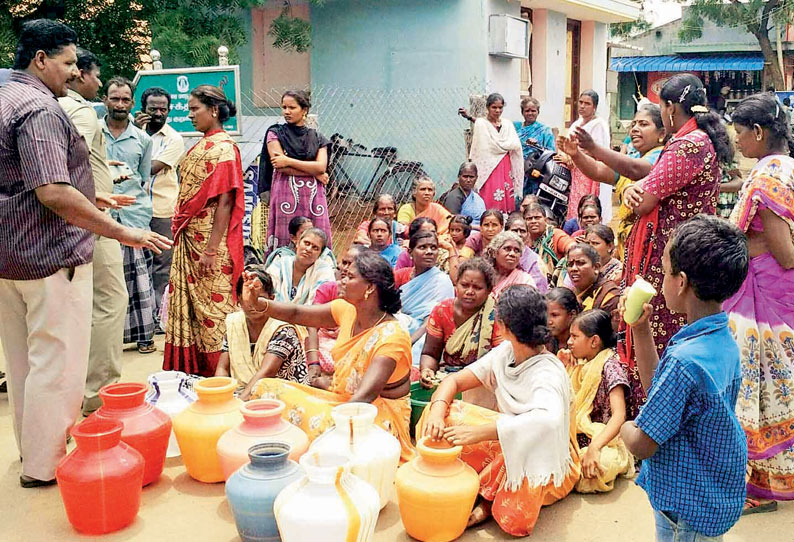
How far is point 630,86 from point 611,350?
24178mm

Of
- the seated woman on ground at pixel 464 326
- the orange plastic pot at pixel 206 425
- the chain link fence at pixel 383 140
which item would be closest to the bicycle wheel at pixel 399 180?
the chain link fence at pixel 383 140

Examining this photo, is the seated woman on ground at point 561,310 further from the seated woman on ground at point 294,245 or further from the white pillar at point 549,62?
the white pillar at point 549,62

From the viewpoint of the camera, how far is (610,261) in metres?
4.91

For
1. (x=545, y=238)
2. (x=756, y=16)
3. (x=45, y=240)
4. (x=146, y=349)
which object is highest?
(x=756, y=16)

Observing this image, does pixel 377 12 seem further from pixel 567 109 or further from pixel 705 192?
pixel 705 192

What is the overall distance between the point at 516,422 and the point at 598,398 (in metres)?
0.92

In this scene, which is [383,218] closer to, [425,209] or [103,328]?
[425,209]

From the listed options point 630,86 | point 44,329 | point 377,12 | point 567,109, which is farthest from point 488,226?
point 630,86

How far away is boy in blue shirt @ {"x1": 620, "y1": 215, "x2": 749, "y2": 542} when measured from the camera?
2.05 metres

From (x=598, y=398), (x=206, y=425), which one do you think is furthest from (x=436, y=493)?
(x=598, y=398)

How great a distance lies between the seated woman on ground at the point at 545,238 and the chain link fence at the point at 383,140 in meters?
4.71

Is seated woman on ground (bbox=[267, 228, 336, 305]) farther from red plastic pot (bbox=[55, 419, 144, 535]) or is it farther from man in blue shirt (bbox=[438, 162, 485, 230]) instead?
man in blue shirt (bbox=[438, 162, 485, 230])

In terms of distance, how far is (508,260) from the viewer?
15.8 ft

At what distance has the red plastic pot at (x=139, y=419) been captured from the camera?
3402 mm
